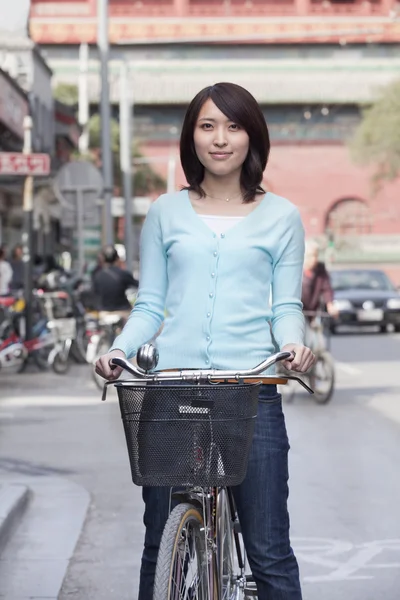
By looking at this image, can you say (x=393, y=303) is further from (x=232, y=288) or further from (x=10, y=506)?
(x=232, y=288)

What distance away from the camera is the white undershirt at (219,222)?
4.26 metres

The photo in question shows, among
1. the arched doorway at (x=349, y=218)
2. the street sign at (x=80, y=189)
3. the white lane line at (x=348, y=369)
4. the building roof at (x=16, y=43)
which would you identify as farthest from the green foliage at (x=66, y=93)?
the white lane line at (x=348, y=369)

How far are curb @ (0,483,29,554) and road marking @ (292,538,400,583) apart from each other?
4.73ft

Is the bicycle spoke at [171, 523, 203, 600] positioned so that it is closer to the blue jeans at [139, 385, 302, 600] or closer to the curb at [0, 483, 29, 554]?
the blue jeans at [139, 385, 302, 600]

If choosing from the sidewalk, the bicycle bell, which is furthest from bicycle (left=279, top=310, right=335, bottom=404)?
the bicycle bell

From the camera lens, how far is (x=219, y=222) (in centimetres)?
428

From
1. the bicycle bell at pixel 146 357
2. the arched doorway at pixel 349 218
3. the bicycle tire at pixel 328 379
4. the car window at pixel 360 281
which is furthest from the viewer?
the arched doorway at pixel 349 218

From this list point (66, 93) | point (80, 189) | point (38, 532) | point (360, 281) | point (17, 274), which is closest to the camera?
point (38, 532)

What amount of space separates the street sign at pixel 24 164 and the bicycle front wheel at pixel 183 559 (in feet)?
50.6

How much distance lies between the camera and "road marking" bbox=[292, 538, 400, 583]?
6648 millimetres

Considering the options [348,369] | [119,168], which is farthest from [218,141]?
[119,168]

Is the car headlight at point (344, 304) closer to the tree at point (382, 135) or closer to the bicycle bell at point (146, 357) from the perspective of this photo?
the tree at point (382, 135)

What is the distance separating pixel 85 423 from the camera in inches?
522

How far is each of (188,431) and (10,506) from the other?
429 centimetres
